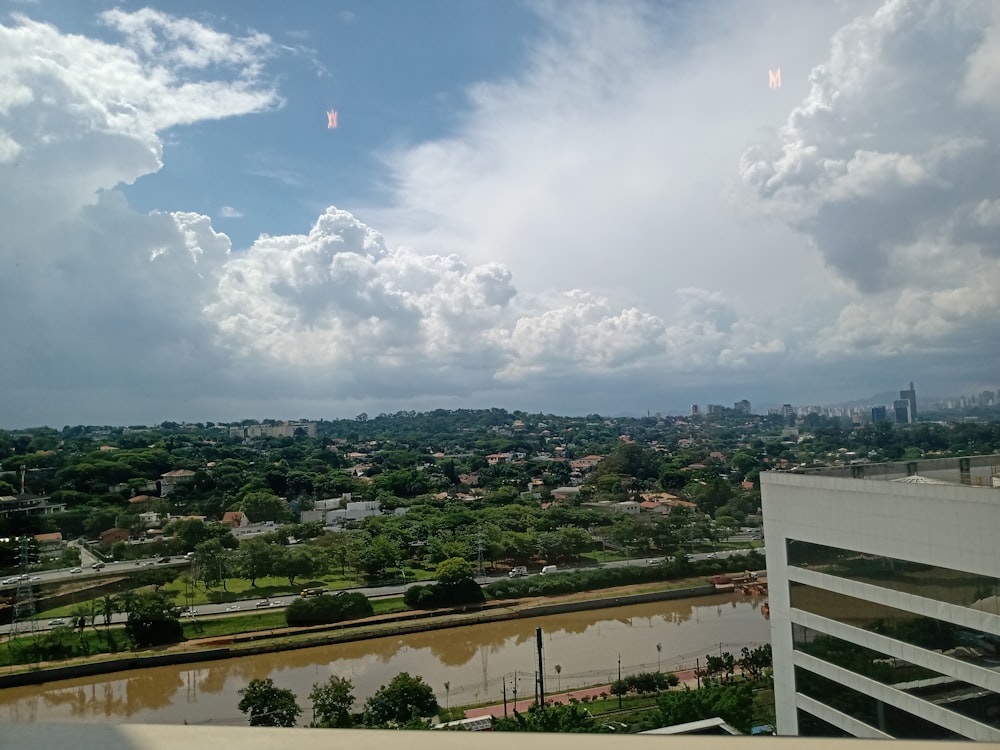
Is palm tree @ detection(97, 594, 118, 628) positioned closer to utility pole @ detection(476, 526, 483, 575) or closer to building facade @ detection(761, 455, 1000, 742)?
utility pole @ detection(476, 526, 483, 575)

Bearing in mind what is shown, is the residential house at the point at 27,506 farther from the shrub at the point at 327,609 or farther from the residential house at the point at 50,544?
the shrub at the point at 327,609

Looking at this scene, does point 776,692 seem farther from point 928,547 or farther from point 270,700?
point 270,700

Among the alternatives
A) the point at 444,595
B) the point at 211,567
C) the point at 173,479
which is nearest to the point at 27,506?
the point at 211,567

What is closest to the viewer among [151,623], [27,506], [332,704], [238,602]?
[332,704]

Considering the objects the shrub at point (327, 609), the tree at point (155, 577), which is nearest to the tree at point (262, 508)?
the tree at point (155, 577)

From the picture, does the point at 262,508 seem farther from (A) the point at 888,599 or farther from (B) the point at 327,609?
(A) the point at 888,599

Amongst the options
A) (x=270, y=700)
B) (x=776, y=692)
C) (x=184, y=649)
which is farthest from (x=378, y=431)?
(x=776, y=692)

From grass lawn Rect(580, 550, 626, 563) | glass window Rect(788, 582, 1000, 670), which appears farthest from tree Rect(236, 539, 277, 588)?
glass window Rect(788, 582, 1000, 670)
